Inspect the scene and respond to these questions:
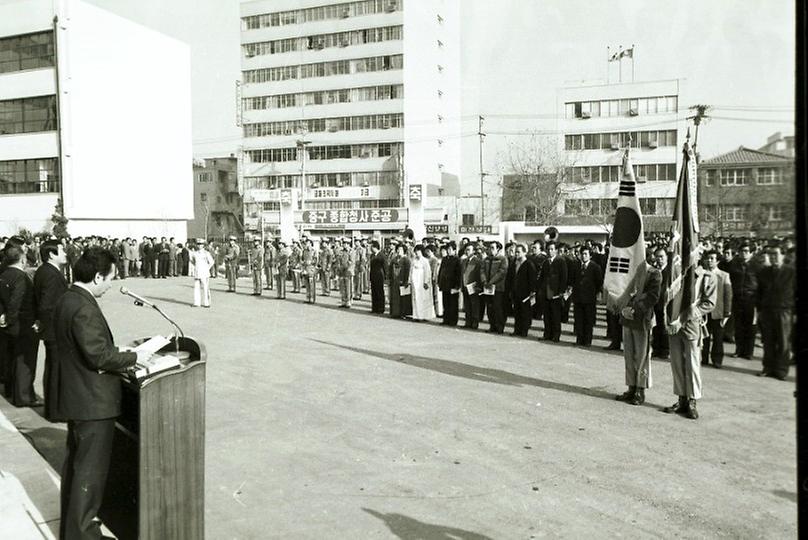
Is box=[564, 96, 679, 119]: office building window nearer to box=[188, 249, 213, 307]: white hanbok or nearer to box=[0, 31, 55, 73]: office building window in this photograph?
box=[0, 31, 55, 73]: office building window

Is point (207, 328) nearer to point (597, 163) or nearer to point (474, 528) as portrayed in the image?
point (474, 528)

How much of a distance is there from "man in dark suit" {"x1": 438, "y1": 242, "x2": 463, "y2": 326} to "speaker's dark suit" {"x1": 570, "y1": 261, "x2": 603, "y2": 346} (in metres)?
3.35

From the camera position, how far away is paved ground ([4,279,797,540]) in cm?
434

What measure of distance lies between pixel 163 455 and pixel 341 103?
64.0 meters

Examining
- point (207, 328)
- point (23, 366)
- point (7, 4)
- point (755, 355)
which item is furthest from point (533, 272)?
point (7, 4)

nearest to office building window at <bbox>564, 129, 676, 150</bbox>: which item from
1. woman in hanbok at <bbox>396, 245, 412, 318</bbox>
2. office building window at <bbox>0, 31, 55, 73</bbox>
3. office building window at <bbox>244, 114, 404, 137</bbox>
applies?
office building window at <bbox>244, 114, 404, 137</bbox>

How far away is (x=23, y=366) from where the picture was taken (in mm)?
7555

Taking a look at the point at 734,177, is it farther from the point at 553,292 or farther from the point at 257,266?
the point at 257,266

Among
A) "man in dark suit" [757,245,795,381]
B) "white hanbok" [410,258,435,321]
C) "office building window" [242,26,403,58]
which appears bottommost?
"white hanbok" [410,258,435,321]

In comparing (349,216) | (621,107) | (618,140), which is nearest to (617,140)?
(618,140)

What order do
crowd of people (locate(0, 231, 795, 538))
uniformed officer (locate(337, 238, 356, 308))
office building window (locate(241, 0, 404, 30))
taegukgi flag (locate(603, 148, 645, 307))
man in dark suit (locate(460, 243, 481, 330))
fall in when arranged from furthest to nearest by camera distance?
1. office building window (locate(241, 0, 404, 30))
2. uniformed officer (locate(337, 238, 356, 308))
3. man in dark suit (locate(460, 243, 481, 330))
4. taegukgi flag (locate(603, 148, 645, 307))
5. crowd of people (locate(0, 231, 795, 538))

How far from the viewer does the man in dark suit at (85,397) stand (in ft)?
12.2

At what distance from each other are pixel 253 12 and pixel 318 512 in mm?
71215

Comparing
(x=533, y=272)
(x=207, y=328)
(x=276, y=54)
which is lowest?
(x=207, y=328)
